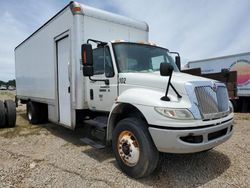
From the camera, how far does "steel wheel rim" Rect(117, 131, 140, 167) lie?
404cm

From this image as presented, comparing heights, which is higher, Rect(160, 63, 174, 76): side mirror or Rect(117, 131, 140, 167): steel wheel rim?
Rect(160, 63, 174, 76): side mirror

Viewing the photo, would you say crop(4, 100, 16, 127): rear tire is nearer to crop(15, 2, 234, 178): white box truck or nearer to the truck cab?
crop(15, 2, 234, 178): white box truck

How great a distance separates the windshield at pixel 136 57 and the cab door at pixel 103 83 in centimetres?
21

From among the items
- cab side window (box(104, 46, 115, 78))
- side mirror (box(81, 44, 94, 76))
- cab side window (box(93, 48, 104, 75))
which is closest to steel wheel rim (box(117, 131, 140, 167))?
cab side window (box(104, 46, 115, 78))

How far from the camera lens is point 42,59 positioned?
317 inches

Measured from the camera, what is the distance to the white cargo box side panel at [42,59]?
21.7ft

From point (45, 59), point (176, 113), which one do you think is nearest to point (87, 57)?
point (176, 113)

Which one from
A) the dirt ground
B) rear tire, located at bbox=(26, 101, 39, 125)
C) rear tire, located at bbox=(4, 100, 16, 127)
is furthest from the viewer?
rear tire, located at bbox=(26, 101, 39, 125)

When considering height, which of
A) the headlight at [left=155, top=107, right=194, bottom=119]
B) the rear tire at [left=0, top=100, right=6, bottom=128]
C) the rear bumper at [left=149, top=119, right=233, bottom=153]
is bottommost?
the rear tire at [left=0, top=100, right=6, bottom=128]

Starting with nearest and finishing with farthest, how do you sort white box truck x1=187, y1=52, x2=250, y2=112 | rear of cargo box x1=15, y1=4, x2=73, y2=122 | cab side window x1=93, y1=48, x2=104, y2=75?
cab side window x1=93, y1=48, x2=104, y2=75, rear of cargo box x1=15, y1=4, x2=73, y2=122, white box truck x1=187, y1=52, x2=250, y2=112

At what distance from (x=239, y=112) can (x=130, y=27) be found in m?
10.2

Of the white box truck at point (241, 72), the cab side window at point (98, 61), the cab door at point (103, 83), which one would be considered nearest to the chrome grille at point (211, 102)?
the cab door at point (103, 83)

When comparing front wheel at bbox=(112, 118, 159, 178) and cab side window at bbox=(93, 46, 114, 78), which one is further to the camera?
cab side window at bbox=(93, 46, 114, 78)

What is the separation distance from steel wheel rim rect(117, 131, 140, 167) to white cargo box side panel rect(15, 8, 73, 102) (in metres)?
3.16
